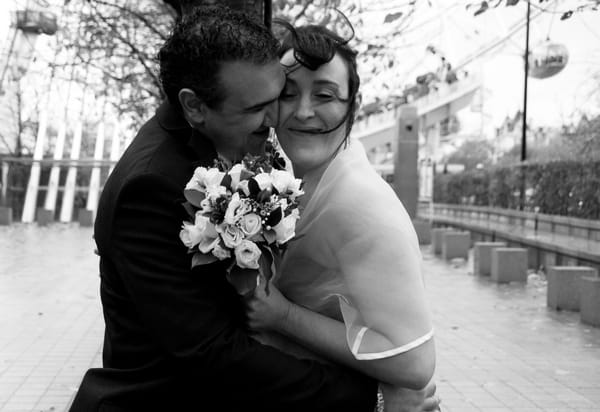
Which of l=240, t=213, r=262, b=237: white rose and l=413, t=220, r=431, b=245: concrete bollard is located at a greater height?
l=413, t=220, r=431, b=245: concrete bollard

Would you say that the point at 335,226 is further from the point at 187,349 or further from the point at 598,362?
the point at 598,362

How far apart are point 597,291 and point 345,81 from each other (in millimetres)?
8861

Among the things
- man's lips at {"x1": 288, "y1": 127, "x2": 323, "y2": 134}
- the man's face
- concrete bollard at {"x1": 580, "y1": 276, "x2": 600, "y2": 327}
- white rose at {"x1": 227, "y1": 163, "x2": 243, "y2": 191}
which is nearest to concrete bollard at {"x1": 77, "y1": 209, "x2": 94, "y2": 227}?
concrete bollard at {"x1": 580, "y1": 276, "x2": 600, "y2": 327}

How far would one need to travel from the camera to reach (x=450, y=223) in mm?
28266

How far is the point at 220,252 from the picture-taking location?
7.34 feet

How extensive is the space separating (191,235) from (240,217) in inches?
5.7

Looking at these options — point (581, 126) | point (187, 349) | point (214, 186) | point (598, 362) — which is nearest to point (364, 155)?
point (214, 186)

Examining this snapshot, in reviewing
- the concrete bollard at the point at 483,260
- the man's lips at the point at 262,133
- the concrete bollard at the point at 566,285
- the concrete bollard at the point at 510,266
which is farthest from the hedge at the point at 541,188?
the man's lips at the point at 262,133

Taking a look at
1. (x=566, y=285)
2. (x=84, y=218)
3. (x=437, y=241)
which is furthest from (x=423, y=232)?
(x=84, y=218)

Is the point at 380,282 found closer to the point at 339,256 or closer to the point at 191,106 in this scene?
the point at 339,256

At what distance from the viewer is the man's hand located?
8.50 ft

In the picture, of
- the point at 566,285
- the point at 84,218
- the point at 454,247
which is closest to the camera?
the point at 566,285

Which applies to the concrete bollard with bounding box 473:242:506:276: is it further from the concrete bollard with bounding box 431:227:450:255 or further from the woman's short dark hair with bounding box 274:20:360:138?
the woman's short dark hair with bounding box 274:20:360:138

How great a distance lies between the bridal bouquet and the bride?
18cm
